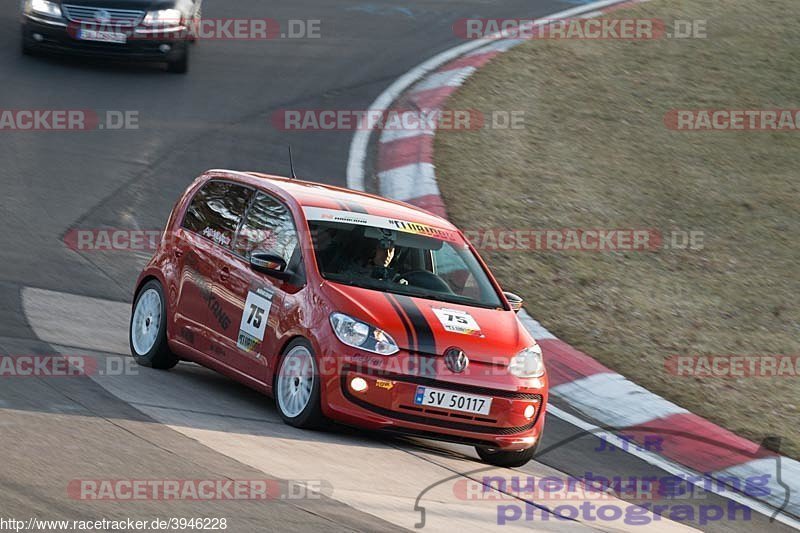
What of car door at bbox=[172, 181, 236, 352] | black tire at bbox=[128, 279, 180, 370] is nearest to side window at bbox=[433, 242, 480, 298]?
car door at bbox=[172, 181, 236, 352]

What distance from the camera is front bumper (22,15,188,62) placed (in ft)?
58.6

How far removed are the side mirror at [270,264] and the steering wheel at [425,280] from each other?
0.74 metres

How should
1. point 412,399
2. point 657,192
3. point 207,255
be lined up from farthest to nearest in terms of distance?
point 657,192 → point 207,255 → point 412,399

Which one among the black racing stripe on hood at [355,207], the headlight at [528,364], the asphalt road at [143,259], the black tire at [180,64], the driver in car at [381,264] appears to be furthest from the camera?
the black tire at [180,64]

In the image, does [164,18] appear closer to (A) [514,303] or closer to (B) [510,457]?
(A) [514,303]

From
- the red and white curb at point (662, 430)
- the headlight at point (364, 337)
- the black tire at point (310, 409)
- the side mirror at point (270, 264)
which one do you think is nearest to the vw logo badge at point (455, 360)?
the headlight at point (364, 337)

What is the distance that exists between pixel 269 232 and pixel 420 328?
1.55 meters

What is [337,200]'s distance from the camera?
9148 millimetres

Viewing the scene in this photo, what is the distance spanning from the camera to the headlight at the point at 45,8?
17859 mm

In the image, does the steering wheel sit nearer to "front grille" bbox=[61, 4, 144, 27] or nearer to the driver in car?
the driver in car

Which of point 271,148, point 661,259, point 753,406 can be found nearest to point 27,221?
point 271,148

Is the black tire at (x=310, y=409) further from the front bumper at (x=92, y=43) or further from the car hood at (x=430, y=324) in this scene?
the front bumper at (x=92, y=43)

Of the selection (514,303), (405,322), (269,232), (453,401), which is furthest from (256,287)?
(514,303)

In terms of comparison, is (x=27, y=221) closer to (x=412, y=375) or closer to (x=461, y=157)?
(x=461, y=157)
